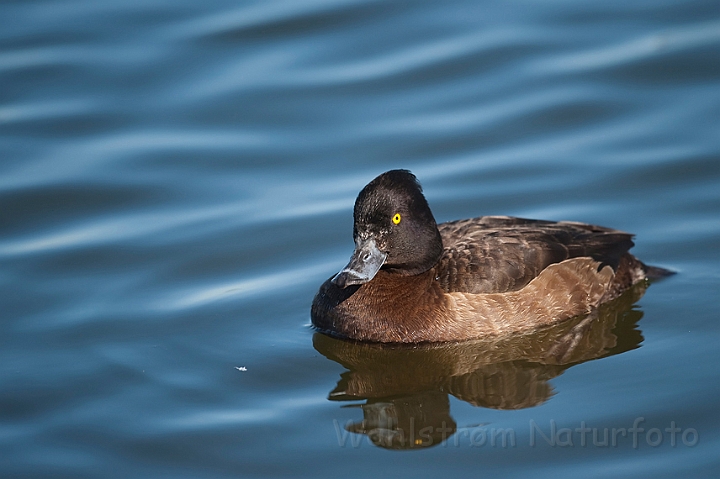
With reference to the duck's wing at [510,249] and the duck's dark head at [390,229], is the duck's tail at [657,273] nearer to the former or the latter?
the duck's wing at [510,249]

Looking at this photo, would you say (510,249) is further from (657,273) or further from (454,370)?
(657,273)

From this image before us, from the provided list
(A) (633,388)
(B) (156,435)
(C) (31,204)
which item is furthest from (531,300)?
(C) (31,204)

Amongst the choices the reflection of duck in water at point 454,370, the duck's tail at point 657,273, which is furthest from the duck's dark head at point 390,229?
the duck's tail at point 657,273

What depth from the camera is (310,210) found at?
401 inches

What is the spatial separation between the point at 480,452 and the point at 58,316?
4.05 metres

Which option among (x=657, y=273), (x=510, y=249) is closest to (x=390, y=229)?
(x=510, y=249)

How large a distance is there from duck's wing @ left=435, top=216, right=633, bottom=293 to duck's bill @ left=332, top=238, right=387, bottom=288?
580 mm

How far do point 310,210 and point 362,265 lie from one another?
225 centimetres

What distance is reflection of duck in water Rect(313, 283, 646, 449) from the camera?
23.1 ft

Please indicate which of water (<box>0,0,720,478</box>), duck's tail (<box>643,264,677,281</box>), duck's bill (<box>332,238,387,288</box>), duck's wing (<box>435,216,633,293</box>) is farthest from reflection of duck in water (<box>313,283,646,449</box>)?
duck's bill (<box>332,238,387,288</box>)

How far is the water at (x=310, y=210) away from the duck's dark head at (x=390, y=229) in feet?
2.31

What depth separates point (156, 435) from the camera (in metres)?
6.92

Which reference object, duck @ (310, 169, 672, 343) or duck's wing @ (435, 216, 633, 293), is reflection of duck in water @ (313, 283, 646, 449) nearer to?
duck @ (310, 169, 672, 343)

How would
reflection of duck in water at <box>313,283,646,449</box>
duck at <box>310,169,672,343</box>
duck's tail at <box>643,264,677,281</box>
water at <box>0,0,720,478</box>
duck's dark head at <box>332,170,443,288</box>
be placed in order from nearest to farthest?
Answer: 1. water at <box>0,0,720,478</box>
2. reflection of duck in water at <box>313,283,646,449</box>
3. duck's dark head at <box>332,170,443,288</box>
4. duck at <box>310,169,672,343</box>
5. duck's tail at <box>643,264,677,281</box>
